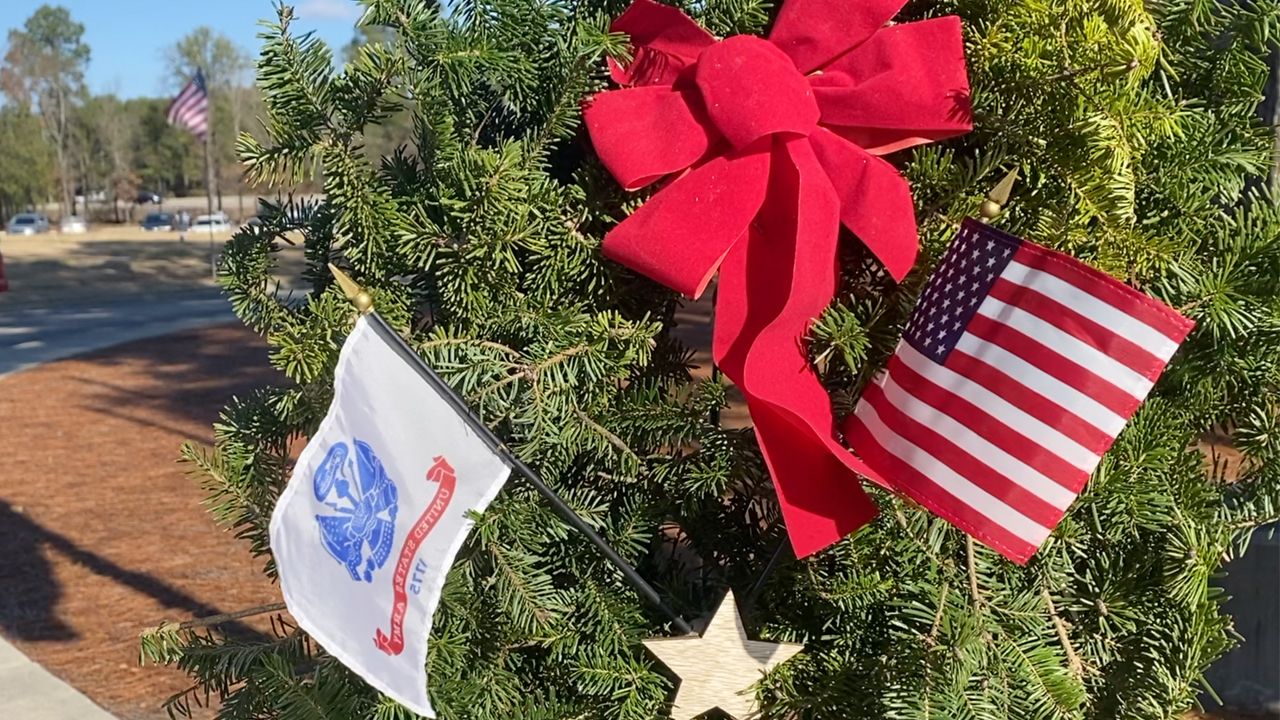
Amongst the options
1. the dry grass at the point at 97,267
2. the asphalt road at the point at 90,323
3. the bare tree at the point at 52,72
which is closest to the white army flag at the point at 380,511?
the asphalt road at the point at 90,323

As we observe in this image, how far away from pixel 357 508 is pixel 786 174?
66 centimetres

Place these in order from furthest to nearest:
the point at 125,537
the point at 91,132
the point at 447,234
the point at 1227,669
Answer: the point at 91,132 → the point at 125,537 → the point at 1227,669 → the point at 447,234

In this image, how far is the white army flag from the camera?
4.33 ft

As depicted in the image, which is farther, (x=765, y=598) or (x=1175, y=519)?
(x=765, y=598)

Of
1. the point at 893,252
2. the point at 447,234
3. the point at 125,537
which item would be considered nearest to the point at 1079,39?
the point at 893,252

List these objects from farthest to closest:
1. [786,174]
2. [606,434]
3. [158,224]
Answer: [158,224]
[606,434]
[786,174]

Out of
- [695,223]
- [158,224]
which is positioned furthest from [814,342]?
[158,224]

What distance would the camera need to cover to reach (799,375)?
1.32 m

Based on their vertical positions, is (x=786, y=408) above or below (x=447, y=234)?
below

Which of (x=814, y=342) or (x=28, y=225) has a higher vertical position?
(x=28, y=225)

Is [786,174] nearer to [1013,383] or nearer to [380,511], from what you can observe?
[1013,383]

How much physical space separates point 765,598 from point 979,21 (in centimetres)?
83

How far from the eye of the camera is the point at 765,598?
1.62m

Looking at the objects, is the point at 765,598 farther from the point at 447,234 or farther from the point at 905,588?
the point at 447,234
